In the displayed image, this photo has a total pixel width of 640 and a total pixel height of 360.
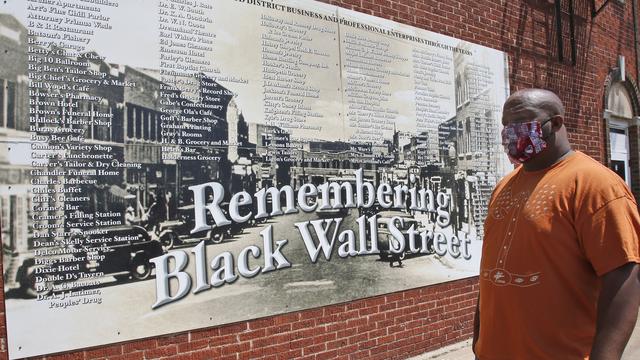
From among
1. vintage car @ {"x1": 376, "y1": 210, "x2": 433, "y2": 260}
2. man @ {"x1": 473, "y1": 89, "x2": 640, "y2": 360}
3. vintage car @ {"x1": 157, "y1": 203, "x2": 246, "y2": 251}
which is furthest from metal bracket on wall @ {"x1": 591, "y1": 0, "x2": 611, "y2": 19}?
man @ {"x1": 473, "y1": 89, "x2": 640, "y2": 360}

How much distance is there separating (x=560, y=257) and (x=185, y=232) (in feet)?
8.81

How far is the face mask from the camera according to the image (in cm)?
230

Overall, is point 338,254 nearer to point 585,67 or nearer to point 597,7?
point 585,67

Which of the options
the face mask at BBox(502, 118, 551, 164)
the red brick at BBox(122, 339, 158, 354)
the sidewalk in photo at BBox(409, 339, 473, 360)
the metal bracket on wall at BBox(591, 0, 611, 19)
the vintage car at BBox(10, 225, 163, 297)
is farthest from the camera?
the metal bracket on wall at BBox(591, 0, 611, 19)

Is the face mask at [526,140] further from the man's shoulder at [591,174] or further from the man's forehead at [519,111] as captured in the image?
the man's shoulder at [591,174]

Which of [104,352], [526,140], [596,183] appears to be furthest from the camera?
[104,352]

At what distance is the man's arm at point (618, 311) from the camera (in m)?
1.96

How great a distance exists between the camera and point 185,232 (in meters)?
3.96

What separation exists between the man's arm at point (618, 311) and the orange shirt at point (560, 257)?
0.05m

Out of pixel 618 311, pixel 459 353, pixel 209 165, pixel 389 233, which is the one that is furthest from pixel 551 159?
pixel 459 353

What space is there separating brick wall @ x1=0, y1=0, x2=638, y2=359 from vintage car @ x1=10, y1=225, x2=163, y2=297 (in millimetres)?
264

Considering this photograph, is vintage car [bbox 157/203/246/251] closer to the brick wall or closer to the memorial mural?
the memorial mural

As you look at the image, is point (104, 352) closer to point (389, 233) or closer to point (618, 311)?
point (389, 233)

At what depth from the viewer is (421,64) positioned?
589cm
